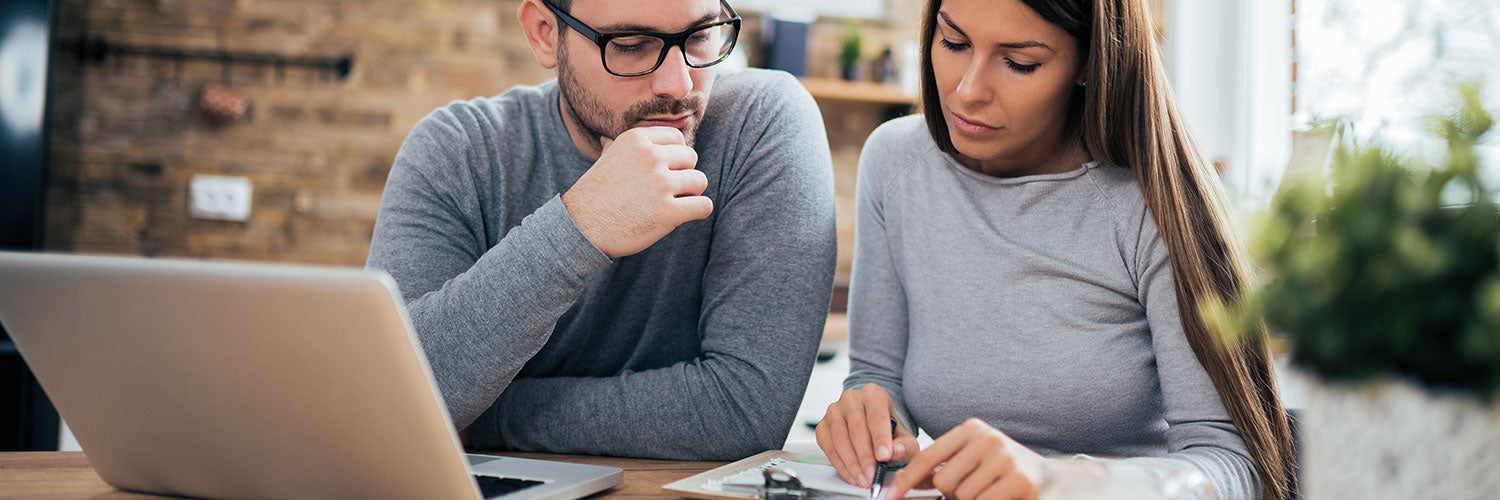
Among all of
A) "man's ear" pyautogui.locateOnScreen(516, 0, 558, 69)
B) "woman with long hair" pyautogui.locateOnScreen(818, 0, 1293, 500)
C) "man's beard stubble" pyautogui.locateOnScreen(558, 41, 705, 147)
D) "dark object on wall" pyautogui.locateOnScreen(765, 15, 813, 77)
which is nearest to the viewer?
"woman with long hair" pyautogui.locateOnScreen(818, 0, 1293, 500)

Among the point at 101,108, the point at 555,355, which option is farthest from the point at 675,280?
the point at 101,108

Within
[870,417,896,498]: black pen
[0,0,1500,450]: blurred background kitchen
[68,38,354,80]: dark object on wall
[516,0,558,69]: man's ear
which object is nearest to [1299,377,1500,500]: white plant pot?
[870,417,896,498]: black pen

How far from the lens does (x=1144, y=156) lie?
3.77ft

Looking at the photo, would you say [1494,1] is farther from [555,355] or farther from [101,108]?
[101,108]

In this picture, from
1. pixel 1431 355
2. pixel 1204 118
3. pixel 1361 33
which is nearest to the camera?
pixel 1431 355

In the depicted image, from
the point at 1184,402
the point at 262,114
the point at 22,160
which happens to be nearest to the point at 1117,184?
the point at 1184,402

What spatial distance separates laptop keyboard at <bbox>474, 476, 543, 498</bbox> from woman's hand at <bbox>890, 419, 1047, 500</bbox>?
28cm

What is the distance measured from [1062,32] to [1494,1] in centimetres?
148

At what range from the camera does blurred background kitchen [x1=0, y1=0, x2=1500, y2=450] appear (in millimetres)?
2984

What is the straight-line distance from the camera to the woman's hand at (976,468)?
0.80m

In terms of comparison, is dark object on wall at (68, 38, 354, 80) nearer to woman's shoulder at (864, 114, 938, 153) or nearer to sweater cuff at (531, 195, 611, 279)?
woman's shoulder at (864, 114, 938, 153)

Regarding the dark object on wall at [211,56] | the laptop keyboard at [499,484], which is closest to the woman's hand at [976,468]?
the laptop keyboard at [499,484]

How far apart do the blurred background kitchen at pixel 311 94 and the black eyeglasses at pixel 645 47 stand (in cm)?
152

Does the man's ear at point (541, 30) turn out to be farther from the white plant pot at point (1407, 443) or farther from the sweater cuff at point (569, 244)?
the white plant pot at point (1407, 443)
